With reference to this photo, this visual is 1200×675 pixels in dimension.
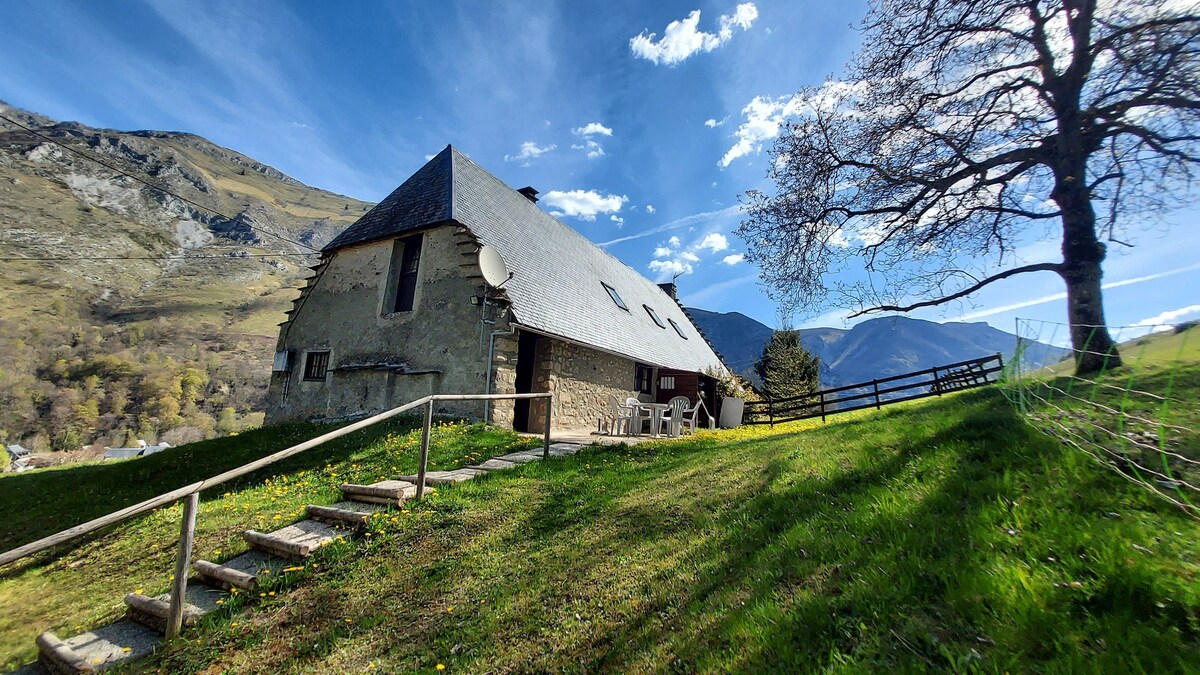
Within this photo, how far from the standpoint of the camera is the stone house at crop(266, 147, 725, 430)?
1145 cm

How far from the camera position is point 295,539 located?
174 inches

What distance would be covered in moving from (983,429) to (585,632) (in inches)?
167

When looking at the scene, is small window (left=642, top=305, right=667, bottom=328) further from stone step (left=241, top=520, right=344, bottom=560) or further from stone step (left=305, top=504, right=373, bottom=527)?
stone step (left=241, top=520, right=344, bottom=560)

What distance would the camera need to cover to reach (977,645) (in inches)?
70.3

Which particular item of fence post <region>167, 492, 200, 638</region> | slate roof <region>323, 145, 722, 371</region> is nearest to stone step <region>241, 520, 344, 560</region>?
fence post <region>167, 492, 200, 638</region>

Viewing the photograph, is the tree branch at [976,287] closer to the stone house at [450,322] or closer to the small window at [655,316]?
the stone house at [450,322]

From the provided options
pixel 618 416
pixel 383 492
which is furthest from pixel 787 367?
pixel 383 492

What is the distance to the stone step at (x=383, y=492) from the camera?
17.0 feet

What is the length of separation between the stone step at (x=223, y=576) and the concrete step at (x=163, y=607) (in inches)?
3.3

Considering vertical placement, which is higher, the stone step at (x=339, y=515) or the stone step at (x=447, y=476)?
the stone step at (x=447, y=476)

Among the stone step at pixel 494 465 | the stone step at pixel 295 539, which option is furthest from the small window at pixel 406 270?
the stone step at pixel 295 539

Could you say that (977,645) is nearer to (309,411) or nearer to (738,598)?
(738,598)

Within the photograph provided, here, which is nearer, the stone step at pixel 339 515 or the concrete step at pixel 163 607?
the concrete step at pixel 163 607

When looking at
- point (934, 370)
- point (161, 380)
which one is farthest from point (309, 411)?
point (161, 380)
